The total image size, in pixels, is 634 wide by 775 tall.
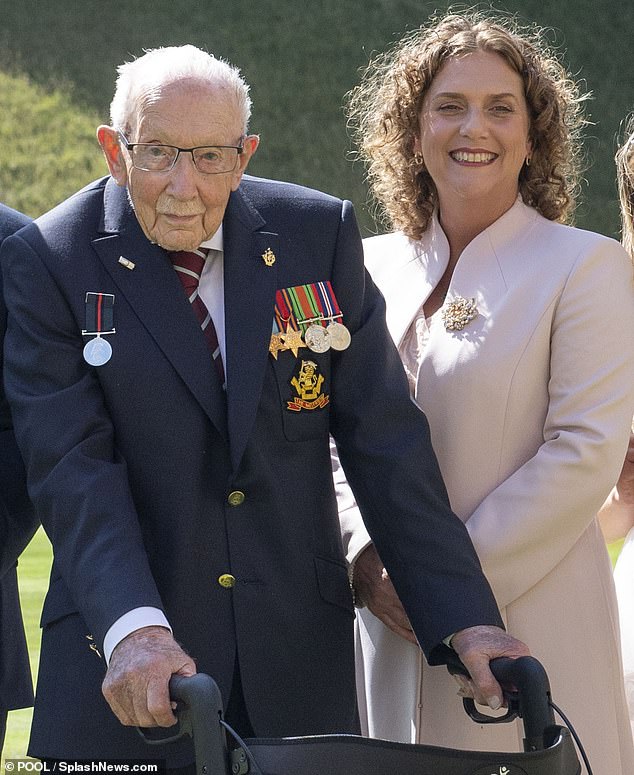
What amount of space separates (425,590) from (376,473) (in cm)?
22

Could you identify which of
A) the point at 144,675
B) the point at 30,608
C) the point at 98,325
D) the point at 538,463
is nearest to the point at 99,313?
the point at 98,325

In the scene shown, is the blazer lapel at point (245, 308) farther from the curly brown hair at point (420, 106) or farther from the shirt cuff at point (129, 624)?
the curly brown hair at point (420, 106)

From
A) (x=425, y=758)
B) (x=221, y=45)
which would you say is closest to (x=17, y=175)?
(x=221, y=45)

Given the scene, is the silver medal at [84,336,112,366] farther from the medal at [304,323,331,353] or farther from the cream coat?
the cream coat

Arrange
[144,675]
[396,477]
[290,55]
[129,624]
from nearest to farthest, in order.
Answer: [144,675] < [129,624] < [396,477] < [290,55]

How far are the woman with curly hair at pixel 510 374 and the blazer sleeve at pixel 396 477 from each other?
30 cm

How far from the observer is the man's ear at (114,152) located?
7.54 ft

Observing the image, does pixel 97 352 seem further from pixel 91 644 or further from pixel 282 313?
pixel 91 644

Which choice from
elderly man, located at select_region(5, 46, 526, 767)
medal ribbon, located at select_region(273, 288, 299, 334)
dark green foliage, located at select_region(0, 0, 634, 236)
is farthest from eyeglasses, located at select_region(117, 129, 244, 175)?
dark green foliage, located at select_region(0, 0, 634, 236)

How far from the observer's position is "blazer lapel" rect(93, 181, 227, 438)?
2316mm

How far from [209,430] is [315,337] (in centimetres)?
25

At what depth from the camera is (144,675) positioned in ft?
6.23

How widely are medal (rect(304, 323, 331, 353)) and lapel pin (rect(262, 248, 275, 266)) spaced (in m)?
0.15

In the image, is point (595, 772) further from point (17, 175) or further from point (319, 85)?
point (319, 85)
